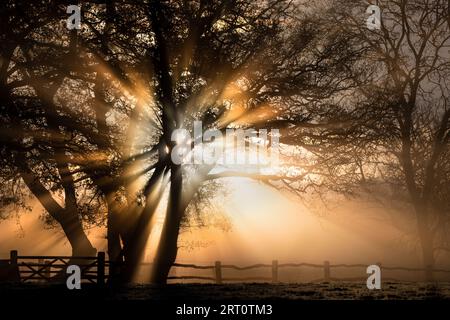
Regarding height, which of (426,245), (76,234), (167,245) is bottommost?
(426,245)

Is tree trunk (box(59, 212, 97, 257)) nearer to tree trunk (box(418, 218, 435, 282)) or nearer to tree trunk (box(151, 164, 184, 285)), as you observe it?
tree trunk (box(151, 164, 184, 285))

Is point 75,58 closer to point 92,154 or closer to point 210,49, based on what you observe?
point 92,154

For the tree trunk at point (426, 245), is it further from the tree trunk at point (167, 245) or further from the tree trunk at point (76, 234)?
the tree trunk at point (76, 234)

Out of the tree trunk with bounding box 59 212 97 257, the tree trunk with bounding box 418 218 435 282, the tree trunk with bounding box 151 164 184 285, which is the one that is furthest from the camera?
the tree trunk with bounding box 418 218 435 282

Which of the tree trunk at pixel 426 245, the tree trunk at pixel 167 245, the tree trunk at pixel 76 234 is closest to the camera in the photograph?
the tree trunk at pixel 167 245

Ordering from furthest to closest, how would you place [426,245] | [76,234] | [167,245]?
[426,245] < [76,234] < [167,245]

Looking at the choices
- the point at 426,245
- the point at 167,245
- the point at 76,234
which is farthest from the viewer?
the point at 426,245

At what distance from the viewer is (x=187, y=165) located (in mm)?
21734

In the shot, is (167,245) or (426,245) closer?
(167,245)

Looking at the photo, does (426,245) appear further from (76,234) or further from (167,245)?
(76,234)

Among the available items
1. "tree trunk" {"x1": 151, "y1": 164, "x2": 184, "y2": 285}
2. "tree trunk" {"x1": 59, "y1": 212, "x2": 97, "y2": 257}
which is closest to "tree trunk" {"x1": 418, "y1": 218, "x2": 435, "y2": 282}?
"tree trunk" {"x1": 151, "y1": 164, "x2": 184, "y2": 285}

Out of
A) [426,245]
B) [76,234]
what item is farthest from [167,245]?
[426,245]

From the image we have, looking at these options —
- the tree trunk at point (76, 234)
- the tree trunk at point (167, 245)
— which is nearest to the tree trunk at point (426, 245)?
the tree trunk at point (167, 245)
